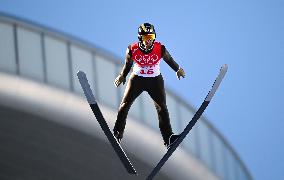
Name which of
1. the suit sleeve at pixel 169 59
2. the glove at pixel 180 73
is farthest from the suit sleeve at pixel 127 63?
the glove at pixel 180 73

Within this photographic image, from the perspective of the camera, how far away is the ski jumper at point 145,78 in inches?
318

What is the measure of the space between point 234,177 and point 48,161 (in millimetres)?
7207

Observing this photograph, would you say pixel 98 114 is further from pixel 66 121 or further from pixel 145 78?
pixel 66 121

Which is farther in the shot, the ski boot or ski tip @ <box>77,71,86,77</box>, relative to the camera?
the ski boot

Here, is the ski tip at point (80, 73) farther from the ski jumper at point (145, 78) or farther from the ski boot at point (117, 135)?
the ski boot at point (117, 135)

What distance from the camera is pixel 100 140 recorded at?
2328 centimetres

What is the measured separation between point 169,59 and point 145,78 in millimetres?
378

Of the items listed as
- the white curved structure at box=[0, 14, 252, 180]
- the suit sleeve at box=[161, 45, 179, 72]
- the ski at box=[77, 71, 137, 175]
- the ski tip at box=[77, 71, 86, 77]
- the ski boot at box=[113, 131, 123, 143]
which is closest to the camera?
the ski tip at box=[77, 71, 86, 77]

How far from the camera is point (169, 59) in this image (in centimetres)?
841

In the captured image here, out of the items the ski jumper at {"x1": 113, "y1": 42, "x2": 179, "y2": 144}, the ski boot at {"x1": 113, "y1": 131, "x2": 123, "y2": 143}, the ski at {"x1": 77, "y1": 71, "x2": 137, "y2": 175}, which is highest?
the ski jumper at {"x1": 113, "y1": 42, "x2": 179, "y2": 144}

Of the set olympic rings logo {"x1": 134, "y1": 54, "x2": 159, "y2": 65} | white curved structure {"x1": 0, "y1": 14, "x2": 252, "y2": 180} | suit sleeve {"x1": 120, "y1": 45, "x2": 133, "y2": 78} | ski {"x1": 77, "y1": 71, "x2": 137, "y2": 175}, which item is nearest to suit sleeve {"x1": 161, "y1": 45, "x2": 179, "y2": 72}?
olympic rings logo {"x1": 134, "y1": 54, "x2": 159, "y2": 65}

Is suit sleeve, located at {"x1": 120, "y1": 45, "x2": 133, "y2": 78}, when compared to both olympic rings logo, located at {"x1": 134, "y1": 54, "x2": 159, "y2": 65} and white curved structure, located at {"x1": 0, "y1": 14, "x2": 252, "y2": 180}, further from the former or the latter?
white curved structure, located at {"x1": 0, "y1": 14, "x2": 252, "y2": 180}

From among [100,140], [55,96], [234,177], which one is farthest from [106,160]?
[234,177]

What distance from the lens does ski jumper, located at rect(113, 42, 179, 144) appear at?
8.09 metres
